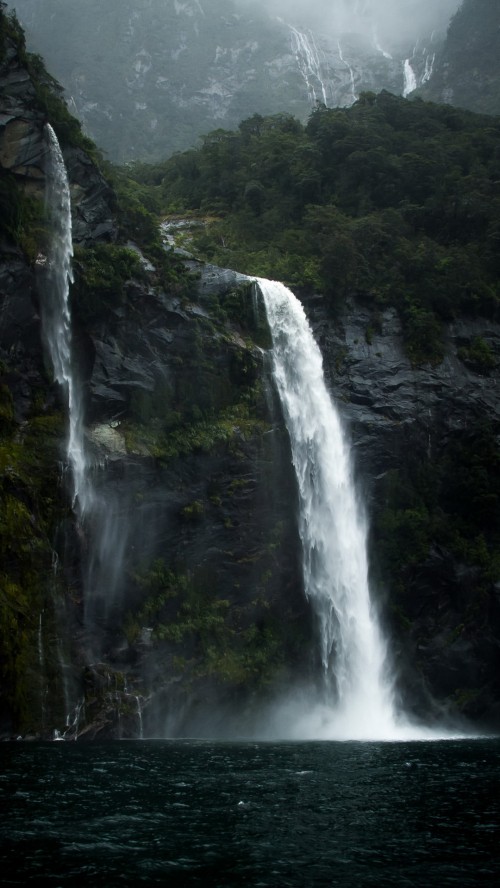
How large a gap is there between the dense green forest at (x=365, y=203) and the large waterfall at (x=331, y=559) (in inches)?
199

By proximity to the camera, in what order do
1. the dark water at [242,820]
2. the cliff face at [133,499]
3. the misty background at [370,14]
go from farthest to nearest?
the misty background at [370,14]
the cliff face at [133,499]
the dark water at [242,820]

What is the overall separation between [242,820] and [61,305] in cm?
1688

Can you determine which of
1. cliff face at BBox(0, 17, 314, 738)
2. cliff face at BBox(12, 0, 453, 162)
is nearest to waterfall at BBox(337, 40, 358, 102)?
cliff face at BBox(12, 0, 453, 162)

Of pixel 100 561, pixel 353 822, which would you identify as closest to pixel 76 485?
pixel 100 561

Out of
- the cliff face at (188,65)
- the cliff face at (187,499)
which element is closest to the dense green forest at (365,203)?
the cliff face at (187,499)

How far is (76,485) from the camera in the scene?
20.8 m

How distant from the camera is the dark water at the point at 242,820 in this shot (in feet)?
25.3

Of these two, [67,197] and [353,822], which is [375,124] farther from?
[353,822]

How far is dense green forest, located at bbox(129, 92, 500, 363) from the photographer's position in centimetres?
3238

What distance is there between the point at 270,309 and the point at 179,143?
54.1 meters

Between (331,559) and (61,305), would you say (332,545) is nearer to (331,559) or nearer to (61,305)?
(331,559)

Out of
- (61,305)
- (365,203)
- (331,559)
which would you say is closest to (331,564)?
(331,559)

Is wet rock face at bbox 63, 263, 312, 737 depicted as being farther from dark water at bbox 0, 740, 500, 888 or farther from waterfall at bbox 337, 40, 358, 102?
waterfall at bbox 337, 40, 358, 102

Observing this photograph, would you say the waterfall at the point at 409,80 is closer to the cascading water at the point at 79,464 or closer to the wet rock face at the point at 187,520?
the wet rock face at the point at 187,520
